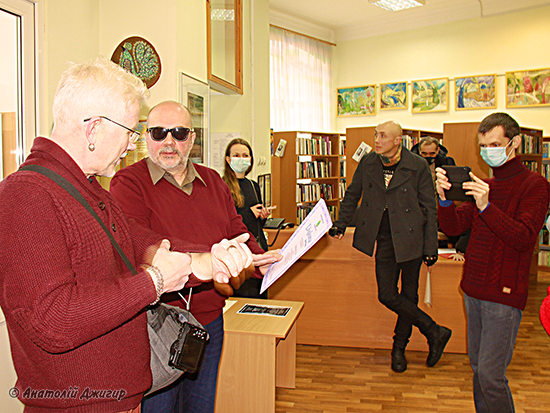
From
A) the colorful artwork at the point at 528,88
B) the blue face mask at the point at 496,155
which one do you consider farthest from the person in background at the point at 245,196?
the colorful artwork at the point at 528,88

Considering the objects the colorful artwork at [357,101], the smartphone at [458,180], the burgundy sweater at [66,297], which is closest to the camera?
the burgundy sweater at [66,297]

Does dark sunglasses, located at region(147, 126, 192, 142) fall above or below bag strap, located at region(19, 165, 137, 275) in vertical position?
above

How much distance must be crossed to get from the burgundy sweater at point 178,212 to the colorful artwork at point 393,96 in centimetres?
845

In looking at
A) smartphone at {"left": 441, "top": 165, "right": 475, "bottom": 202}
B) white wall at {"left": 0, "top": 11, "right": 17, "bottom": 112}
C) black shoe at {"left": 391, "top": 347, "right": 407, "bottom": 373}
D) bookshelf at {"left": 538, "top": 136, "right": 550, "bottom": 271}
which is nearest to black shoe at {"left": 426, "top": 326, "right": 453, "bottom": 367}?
black shoe at {"left": 391, "top": 347, "right": 407, "bottom": 373}

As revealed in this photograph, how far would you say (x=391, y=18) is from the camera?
30.6ft

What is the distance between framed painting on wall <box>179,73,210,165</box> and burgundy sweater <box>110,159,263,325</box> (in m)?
1.86

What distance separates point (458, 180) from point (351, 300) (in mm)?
2024

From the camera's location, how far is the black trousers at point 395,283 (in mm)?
3418

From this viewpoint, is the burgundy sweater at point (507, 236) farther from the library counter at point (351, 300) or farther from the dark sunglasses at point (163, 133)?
the library counter at point (351, 300)

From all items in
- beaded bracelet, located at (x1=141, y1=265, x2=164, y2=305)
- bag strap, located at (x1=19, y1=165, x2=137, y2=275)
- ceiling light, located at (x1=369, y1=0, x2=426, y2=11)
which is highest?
ceiling light, located at (x1=369, y1=0, x2=426, y2=11)

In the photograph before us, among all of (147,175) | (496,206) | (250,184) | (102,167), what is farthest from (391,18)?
(102,167)

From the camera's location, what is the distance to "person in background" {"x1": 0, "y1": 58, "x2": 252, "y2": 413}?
2.87ft

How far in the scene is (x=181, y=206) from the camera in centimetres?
178

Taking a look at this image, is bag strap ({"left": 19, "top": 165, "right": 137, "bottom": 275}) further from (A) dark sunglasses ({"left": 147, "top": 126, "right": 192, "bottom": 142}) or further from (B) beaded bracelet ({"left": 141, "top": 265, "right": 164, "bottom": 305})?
(A) dark sunglasses ({"left": 147, "top": 126, "right": 192, "bottom": 142})
